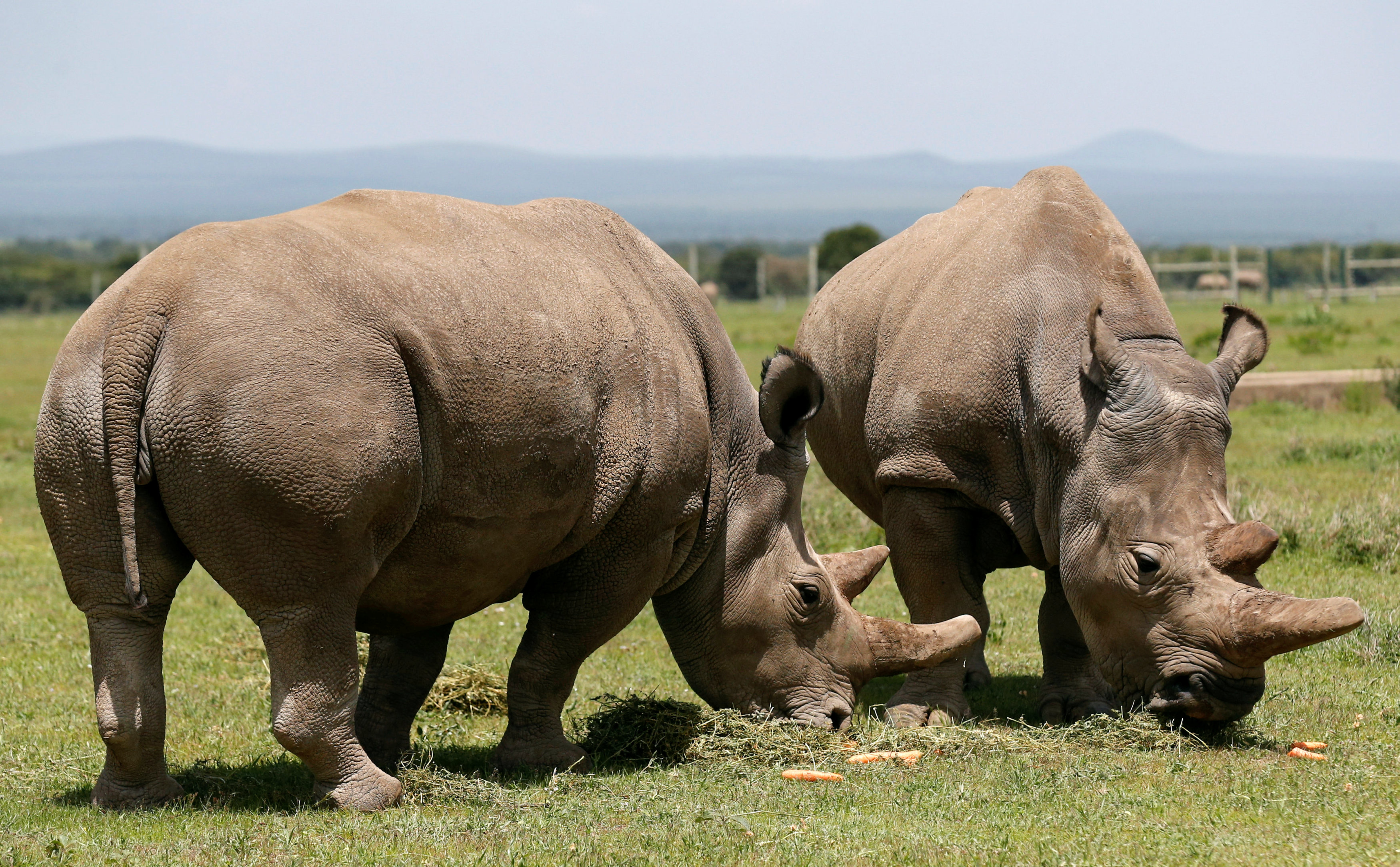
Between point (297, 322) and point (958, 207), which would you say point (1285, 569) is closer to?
point (958, 207)

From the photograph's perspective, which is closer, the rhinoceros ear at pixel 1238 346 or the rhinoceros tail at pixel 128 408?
the rhinoceros tail at pixel 128 408

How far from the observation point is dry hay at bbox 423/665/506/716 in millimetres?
8297

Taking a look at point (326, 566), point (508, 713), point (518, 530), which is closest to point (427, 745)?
point (508, 713)

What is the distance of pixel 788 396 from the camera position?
24.0 ft

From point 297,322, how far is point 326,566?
85 cm

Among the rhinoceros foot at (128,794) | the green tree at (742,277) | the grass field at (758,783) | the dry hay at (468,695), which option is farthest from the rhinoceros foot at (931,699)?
the green tree at (742,277)

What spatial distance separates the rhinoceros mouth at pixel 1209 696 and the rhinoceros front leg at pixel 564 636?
2225 mm

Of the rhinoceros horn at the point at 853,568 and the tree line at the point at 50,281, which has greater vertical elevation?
the rhinoceros horn at the point at 853,568

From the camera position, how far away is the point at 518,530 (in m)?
6.31

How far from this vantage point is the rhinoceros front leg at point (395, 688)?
278 inches

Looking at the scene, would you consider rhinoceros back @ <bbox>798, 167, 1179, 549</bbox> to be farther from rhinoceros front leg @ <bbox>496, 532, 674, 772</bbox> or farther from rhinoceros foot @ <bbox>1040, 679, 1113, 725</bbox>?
rhinoceros front leg @ <bbox>496, 532, 674, 772</bbox>

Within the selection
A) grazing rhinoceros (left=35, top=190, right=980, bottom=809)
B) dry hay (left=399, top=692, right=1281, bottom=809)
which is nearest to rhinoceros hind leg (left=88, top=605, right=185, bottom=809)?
grazing rhinoceros (left=35, top=190, right=980, bottom=809)

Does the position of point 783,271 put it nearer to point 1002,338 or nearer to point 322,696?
point 1002,338

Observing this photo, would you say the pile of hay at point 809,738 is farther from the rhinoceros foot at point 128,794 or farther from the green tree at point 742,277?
the green tree at point 742,277
